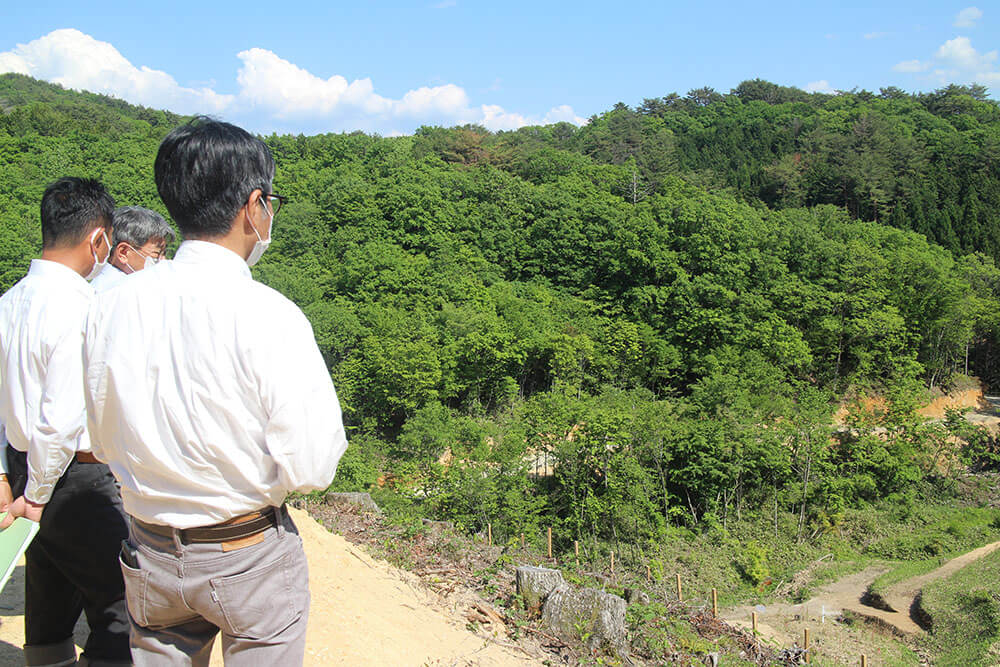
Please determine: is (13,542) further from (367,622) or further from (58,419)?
(367,622)

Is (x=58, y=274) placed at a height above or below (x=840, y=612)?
above

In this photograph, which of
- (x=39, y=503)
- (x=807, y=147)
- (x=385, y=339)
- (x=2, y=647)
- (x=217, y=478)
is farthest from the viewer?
(x=807, y=147)

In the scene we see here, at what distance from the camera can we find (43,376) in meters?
2.08

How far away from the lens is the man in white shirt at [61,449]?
2041mm

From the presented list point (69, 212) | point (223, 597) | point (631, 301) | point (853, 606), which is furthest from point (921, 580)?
point (631, 301)

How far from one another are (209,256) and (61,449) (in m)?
1.05

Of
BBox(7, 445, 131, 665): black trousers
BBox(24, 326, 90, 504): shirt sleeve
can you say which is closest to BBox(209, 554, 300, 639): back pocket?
BBox(24, 326, 90, 504): shirt sleeve

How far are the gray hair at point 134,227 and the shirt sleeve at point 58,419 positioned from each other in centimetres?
104

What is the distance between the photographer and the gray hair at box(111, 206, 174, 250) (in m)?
2.97

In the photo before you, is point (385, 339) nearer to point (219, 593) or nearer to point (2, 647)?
point (2, 647)

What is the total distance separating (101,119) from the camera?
45.1 metres

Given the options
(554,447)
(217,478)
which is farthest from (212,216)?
(554,447)

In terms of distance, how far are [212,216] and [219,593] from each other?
839mm

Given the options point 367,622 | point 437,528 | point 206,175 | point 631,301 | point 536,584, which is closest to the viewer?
point 206,175
